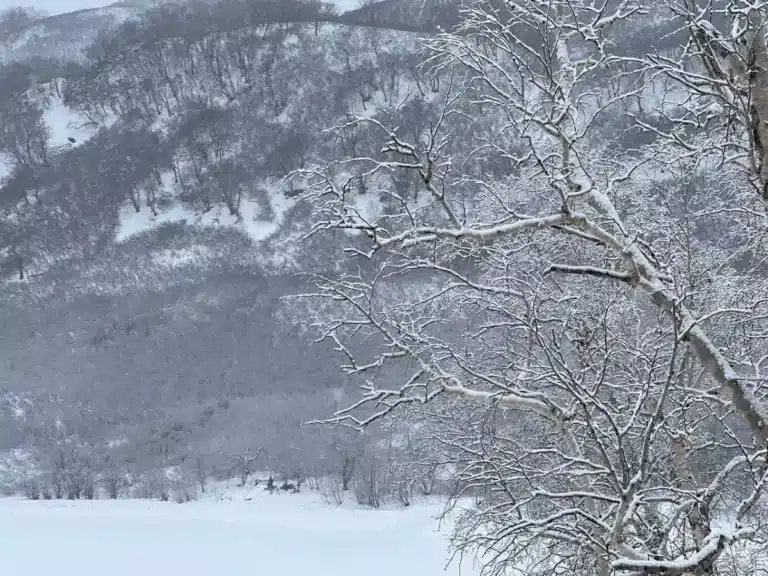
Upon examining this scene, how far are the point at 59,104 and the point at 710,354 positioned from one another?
4326 cm

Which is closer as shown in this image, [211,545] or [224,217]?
[211,545]

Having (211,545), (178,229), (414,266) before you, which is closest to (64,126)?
(178,229)

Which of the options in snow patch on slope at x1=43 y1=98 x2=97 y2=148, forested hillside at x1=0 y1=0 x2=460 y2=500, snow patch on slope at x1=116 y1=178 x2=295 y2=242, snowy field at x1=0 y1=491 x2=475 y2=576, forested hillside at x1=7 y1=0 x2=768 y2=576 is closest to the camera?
forested hillside at x1=7 y1=0 x2=768 y2=576

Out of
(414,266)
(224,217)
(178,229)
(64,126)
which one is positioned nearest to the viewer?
(414,266)

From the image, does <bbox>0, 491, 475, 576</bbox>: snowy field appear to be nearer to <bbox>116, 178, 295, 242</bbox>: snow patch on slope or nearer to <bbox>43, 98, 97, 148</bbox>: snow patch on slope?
<bbox>116, 178, 295, 242</bbox>: snow patch on slope

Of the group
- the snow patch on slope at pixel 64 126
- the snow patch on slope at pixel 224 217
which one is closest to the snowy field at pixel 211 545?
the snow patch on slope at pixel 224 217

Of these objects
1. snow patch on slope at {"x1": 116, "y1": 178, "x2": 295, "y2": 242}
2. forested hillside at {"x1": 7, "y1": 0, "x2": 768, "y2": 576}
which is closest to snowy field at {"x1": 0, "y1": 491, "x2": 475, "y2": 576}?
forested hillside at {"x1": 7, "y1": 0, "x2": 768, "y2": 576}

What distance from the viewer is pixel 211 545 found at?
941 cm

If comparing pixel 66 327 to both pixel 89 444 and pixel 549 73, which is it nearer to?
pixel 89 444

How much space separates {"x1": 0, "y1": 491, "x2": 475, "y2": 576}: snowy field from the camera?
8695mm

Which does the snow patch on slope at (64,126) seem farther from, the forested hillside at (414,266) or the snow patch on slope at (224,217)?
the snow patch on slope at (224,217)

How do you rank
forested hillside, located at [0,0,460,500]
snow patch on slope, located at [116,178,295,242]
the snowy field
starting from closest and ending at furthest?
the snowy field
forested hillside, located at [0,0,460,500]
snow patch on slope, located at [116,178,295,242]

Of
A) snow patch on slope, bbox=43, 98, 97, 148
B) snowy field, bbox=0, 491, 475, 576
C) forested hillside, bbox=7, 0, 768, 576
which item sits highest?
snow patch on slope, bbox=43, 98, 97, 148

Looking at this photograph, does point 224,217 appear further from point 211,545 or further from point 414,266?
point 414,266
